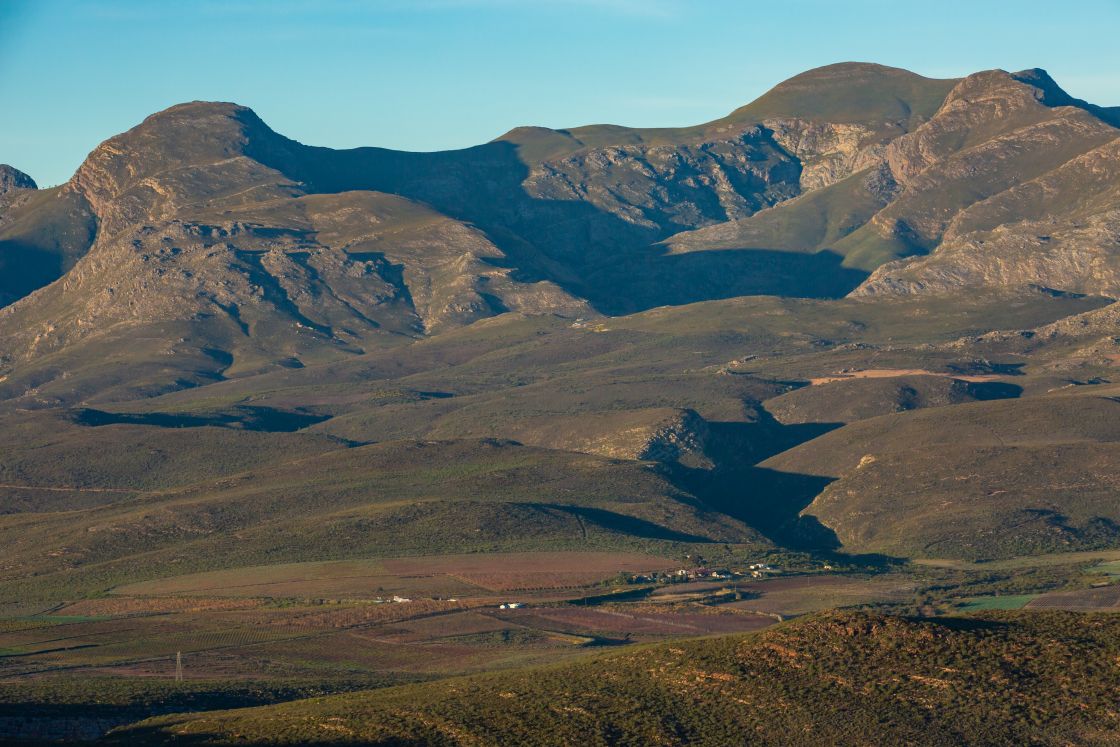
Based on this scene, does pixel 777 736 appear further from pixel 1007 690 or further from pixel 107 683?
pixel 107 683

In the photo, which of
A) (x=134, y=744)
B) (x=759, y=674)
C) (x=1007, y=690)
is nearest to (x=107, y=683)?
(x=134, y=744)

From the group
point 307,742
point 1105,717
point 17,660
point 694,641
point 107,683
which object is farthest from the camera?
point 17,660

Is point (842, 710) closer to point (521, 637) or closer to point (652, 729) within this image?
point (652, 729)

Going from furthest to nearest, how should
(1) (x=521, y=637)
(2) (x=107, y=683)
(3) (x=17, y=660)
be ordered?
(1) (x=521, y=637) < (3) (x=17, y=660) < (2) (x=107, y=683)

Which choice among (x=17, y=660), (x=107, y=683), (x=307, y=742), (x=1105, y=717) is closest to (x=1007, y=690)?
(x=1105, y=717)

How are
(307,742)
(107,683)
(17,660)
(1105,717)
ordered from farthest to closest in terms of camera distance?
(17,660) < (107,683) < (307,742) < (1105,717)

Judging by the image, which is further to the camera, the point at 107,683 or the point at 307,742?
the point at 107,683
